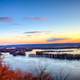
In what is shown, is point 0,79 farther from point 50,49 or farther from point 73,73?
point 50,49

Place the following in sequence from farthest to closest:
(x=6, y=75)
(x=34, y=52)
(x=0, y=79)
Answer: (x=34, y=52)
(x=6, y=75)
(x=0, y=79)

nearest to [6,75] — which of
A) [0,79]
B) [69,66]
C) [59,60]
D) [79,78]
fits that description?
[0,79]

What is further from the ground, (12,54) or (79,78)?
(12,54)

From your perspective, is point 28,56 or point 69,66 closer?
point 69,66

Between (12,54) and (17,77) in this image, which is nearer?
(17,77)

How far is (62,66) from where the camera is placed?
644 inches

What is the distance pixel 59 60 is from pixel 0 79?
9.16m

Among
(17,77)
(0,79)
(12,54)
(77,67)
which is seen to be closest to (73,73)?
(77,67)

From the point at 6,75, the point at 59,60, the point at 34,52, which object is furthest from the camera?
the point at 34,52

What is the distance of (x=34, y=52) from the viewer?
20.6 m

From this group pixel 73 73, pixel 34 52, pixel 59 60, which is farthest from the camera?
pixel 34 52

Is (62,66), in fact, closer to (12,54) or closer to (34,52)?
(12,54)

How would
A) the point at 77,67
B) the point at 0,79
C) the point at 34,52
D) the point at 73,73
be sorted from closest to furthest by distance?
the point at 0,79
the point at 73,73
the point at 77,67
the point at 34,52

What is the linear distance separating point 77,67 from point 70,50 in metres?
5.36
